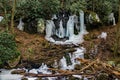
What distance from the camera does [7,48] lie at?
50.1 ft

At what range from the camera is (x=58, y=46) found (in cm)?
1842

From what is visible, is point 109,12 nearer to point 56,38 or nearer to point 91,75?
point 56,38

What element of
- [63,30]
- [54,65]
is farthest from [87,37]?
[54,65]

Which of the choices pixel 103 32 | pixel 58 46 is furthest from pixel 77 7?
pixel 58 46

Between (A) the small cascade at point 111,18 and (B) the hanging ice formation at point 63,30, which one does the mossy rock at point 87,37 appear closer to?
(B) the hanging ice formation at point 63,30

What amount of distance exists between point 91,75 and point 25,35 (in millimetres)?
6445

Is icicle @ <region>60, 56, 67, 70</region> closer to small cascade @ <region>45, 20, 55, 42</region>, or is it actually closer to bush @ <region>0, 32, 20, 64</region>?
bush @ <region>0, 32, 20, 64</region>

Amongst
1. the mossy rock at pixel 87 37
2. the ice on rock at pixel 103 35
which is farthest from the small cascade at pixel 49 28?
the ice on rock at pixel 103 35

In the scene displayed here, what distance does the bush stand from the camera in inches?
591

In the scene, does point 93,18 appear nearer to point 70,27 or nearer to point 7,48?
point 70,27

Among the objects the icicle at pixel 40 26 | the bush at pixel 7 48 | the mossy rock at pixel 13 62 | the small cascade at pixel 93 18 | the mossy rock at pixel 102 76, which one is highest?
the small cascade at pixel 93 18

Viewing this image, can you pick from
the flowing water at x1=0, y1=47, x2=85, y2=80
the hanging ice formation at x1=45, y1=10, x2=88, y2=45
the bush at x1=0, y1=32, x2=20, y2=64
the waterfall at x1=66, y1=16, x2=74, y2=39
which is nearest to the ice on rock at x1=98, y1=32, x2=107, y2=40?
the hanging ice formation at x1=45, y1=10, x2=88, y2=45

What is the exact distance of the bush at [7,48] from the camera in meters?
15.0

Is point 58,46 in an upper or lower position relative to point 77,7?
lower
